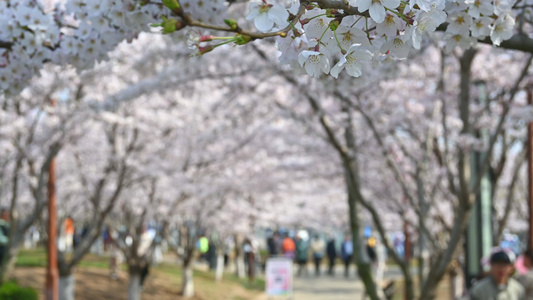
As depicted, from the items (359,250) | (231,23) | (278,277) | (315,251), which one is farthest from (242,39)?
(315,251)

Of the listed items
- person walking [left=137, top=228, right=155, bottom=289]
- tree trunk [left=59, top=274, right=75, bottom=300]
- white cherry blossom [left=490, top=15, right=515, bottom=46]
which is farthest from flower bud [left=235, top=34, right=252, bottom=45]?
person walking [left=137, top=228, right=155, bottom=289]

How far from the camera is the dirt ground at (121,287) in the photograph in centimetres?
1497

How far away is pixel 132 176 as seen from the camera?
11.8m

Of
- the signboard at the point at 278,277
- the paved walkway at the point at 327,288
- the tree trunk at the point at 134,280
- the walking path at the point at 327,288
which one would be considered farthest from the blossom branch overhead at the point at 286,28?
the paved walkway at the point at 327,288

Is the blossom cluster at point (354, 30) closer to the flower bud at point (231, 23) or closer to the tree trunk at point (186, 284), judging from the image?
the flower bud at point (231, 23)

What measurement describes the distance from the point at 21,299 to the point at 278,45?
8129mm

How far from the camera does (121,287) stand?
16.8 meters

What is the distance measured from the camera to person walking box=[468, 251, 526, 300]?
18.5ft

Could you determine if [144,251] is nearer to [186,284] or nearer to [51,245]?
[186,284]

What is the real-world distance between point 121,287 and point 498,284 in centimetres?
1274

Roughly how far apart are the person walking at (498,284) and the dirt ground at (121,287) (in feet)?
33.0

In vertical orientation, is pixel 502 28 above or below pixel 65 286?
above

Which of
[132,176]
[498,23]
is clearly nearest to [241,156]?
[132,176]

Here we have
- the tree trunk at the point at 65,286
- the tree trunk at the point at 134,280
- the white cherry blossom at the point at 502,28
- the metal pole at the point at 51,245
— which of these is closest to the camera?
the white cherry blossom at the point at 502,28
